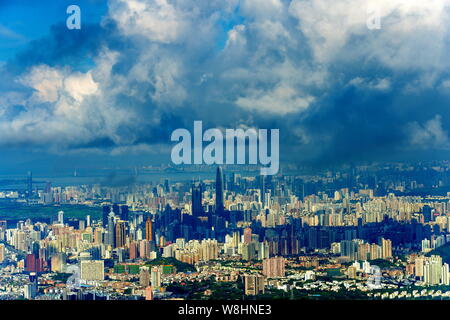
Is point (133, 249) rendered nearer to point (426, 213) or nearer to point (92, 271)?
point (92, 271)

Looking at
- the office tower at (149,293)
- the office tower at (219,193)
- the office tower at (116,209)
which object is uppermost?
the office tower at (219,193)

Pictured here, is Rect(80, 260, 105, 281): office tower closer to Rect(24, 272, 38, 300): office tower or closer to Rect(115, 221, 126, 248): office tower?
Rect(115, 221, 126, 248): office tower

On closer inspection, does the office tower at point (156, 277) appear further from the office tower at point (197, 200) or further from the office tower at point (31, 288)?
the office tower at point (31, 288)

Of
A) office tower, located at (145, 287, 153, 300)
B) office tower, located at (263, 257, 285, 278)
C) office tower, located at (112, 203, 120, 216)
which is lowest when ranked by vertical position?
office tower, located at (145, 287, 153, 300)

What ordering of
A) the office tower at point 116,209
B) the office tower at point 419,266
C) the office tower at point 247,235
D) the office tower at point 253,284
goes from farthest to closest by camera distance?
the office tower at point 116,209, the office tower at point 247,235, the office tower at point 419,266, the office tower at point 253,284

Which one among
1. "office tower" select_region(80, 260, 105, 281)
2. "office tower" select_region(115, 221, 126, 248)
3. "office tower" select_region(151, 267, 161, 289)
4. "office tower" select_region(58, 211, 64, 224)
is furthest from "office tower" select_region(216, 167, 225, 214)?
"office tower" select_region(58, 211, 64, 224)

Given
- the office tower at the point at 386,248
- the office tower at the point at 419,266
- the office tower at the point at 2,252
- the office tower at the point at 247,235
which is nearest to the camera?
the office tower at the point at 419,266

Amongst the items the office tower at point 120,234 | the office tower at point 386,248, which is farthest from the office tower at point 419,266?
the office tower at point 120,234

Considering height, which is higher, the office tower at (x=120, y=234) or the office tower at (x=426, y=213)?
the office tower at (x=426, y=213)
